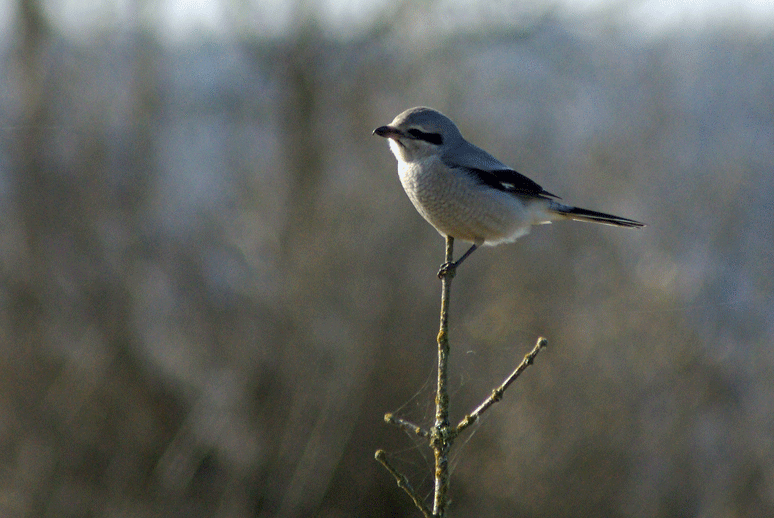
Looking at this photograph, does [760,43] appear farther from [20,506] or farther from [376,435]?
[20,506]

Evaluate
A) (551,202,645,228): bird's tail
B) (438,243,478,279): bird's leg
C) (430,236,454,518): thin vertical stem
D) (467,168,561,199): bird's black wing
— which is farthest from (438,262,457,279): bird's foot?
(551,202,645,228): bird's tail

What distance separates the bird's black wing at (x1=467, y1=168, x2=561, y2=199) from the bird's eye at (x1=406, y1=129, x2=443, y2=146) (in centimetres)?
20

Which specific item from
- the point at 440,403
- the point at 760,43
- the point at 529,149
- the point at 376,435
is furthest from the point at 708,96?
the point at 440,403

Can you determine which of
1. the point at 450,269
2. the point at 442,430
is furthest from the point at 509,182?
the point at 442,430

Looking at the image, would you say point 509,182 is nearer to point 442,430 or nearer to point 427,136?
point 427,136

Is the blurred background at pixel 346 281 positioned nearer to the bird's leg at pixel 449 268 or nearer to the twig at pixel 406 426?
the bird's leg at pixel 449 268

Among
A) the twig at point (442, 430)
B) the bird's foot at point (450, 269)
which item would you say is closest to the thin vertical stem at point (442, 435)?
the twig at point (442, 430)

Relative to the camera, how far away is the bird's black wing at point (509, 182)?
2979mm

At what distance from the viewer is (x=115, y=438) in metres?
6.46

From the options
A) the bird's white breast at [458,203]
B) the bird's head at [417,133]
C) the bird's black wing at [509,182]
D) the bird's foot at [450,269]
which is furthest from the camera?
the bird's black wing at [509,182]

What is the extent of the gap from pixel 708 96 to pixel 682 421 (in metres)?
8.17

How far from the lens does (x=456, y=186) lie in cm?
277

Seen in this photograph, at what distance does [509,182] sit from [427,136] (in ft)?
1.43

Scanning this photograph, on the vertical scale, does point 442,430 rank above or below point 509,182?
below
